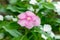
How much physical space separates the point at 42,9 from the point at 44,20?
93 millimetres

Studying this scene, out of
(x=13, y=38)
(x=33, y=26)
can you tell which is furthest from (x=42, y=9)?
(x=13, y=38)

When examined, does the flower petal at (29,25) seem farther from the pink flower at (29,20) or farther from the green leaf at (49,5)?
the green leaf at (49,5)

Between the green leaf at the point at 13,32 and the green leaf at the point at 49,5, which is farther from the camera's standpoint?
the green leaf at the point at 49,5

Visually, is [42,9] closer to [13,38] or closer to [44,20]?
[44,20]

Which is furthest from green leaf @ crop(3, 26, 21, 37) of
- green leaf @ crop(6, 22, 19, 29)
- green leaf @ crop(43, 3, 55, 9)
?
green leaf @ crop(43, 3, 55, 9)

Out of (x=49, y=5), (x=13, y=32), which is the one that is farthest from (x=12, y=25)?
(x=49, y=5)

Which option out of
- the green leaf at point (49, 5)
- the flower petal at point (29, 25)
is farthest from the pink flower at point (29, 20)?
the green leaf at point (49, 5)

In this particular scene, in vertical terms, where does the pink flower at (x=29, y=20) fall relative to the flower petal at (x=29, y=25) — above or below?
above

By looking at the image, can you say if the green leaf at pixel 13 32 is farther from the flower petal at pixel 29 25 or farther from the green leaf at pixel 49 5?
the green leaf at pixel 49 5

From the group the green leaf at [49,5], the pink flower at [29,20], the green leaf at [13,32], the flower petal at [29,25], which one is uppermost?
the green leaf at [49,5]

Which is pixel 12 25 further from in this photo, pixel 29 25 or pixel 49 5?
pixel 49 5

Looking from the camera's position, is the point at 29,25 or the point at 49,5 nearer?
the point at 29,25

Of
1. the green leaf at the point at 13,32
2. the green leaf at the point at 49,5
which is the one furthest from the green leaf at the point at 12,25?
the green leaf at the point at 49,5

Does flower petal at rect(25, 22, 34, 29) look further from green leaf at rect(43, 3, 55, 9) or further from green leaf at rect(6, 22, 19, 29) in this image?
green leaf at rect(43, 3, 55, 9)
